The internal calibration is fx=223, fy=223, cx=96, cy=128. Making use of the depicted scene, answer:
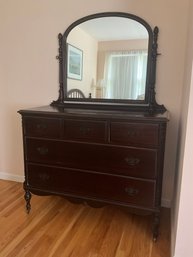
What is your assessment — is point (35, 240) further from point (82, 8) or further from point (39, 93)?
point (82, 8)

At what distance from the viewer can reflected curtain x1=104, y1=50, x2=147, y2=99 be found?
82.1 inches

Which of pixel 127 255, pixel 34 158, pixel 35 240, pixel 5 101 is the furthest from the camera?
pixel 5 101

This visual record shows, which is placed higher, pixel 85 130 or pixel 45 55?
pixel 45 55

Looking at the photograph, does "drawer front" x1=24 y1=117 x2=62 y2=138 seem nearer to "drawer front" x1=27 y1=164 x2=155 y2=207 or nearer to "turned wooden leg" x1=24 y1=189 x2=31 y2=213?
"drawer front" x1=27 y1=164 x2=155 y2=207

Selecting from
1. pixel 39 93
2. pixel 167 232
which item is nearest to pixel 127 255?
pixel 167 232

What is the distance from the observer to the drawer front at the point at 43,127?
1855mm

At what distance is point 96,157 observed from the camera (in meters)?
1.79

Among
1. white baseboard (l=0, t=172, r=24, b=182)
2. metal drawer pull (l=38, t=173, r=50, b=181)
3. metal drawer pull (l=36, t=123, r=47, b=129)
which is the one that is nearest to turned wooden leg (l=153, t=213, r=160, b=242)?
metal drawer pull (l=38, t=173, r=50, b=181)

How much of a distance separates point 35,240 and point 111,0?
2.18 m

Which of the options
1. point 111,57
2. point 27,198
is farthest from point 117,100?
point 27,198

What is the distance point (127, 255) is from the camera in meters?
1.60

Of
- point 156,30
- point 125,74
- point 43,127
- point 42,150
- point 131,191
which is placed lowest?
point 131,191

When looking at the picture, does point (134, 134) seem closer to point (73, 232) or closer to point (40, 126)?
point (40, 126)

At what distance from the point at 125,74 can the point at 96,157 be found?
0.88 m
